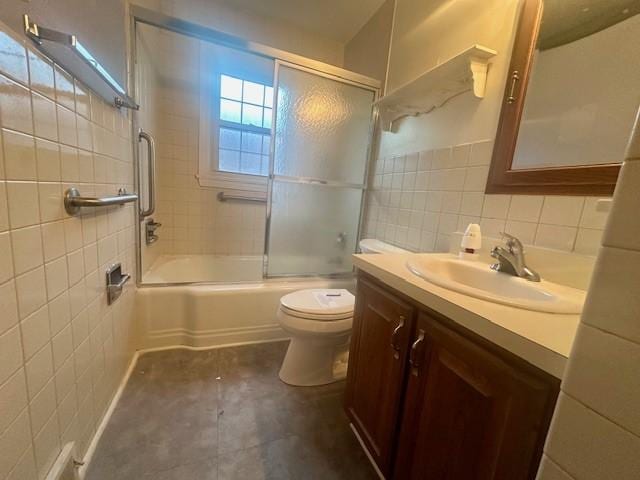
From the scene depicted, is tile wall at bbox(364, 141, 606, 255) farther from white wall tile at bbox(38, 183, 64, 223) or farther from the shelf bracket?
white wall tile at bbox(38, 183, 64, 223)

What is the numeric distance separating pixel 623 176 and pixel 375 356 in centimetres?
84

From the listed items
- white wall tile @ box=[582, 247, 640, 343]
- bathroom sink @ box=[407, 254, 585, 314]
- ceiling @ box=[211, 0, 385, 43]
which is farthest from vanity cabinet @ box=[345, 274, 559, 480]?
ceiling @ box=[211, 0, 385, 43]

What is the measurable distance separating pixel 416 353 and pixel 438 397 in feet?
0.38

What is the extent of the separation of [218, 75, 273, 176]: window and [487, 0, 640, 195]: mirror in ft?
6.23

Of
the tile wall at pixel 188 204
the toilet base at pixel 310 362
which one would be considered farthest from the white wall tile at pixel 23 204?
the tile wall at pixel 188 204

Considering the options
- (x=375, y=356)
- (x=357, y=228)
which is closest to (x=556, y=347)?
(x=375, y=356)

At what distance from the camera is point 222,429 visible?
3.89 ft

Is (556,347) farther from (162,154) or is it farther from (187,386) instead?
(162,154)

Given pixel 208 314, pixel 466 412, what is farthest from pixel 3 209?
pixel 208 314

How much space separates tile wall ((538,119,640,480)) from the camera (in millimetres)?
295

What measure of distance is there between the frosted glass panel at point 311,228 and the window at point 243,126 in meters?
0.73

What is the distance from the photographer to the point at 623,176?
12.1 inches

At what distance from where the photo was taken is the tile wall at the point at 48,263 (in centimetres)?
61

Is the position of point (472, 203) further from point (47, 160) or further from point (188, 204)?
point (188, 204)
